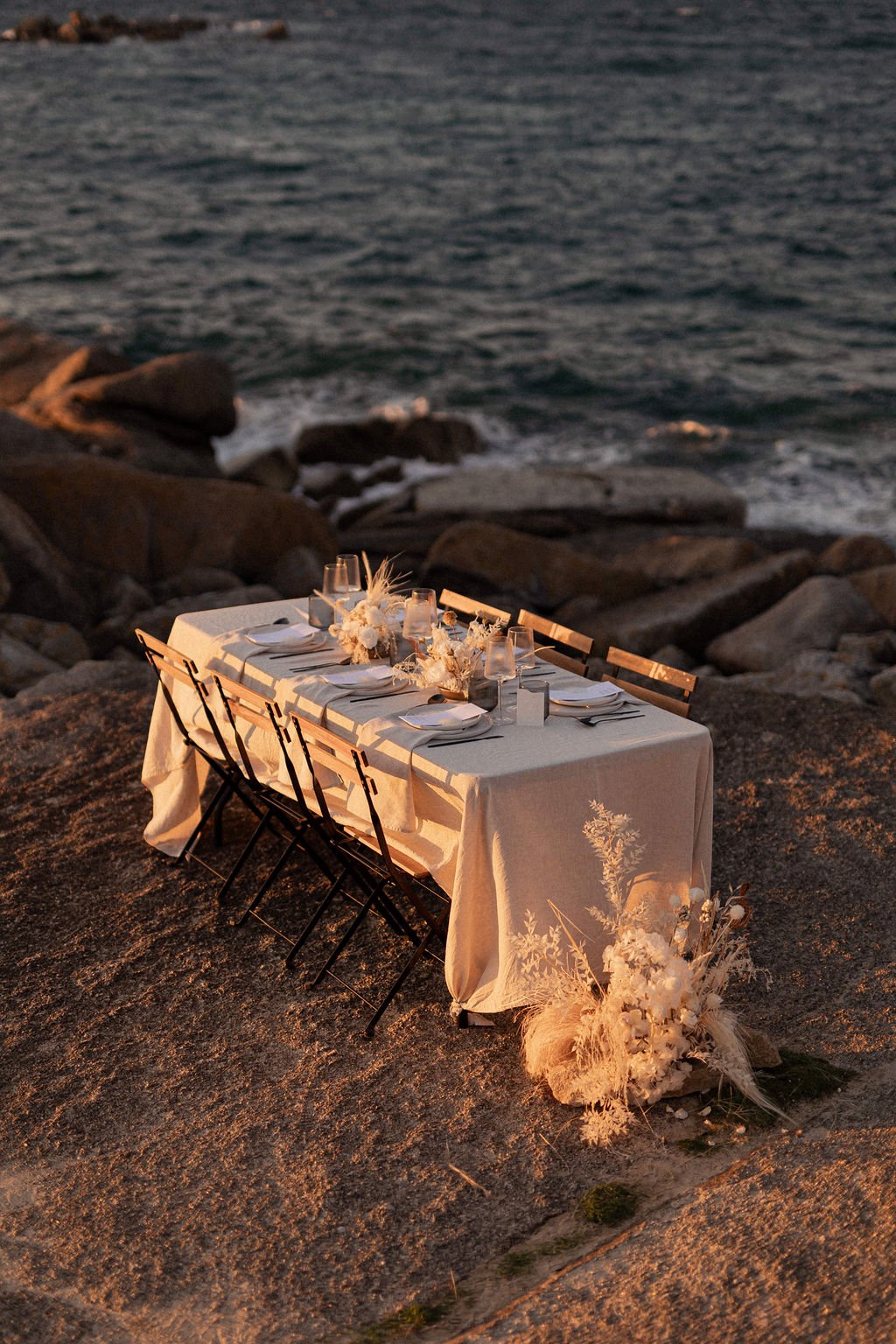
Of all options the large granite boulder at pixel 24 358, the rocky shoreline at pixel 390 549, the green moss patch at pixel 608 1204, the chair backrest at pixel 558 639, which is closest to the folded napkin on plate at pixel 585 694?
the chair backrest at pixel 558 639

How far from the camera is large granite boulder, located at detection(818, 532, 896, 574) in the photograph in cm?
1221

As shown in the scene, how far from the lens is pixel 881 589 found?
10.9m

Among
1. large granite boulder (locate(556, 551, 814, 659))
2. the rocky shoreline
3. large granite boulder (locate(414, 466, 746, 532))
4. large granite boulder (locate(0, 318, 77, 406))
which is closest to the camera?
the rocky shoreline

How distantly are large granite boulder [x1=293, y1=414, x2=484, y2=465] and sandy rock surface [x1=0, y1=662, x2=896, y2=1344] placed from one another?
11.0 metres

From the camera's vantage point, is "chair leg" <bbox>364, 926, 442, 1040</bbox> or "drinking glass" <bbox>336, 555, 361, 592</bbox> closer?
"chair leg" <bbox>364, 926, 442, 1040</bbox>

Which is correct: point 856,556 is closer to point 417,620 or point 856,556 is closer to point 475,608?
point 475,608

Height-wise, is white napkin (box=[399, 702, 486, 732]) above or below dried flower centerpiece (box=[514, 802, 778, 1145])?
above

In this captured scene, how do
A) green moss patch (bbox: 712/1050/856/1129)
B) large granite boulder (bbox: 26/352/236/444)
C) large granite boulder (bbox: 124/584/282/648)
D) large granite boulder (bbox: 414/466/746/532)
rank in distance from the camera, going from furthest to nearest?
large granite boulder (bbox: 26/352/236/444), large granite boulder (bbox: 414/466/746/532), large granite boulder (bbox: 124/584/282/648), green moss patch (bbox: 712/1050/856/1129)

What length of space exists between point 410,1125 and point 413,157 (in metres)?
28.5

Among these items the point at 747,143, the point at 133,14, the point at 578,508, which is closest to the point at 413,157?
the point at 747,143

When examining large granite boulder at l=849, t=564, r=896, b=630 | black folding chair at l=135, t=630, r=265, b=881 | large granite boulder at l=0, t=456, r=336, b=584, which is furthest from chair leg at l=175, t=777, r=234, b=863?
large granite boulder at l=849, t=564, r=896, b=630

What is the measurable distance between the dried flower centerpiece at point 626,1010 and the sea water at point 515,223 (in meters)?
11.3

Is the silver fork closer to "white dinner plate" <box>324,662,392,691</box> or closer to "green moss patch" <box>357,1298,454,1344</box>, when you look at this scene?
"white dinner plate" <box>324,662,392,691</box>

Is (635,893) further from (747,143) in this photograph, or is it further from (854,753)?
(747,143)
